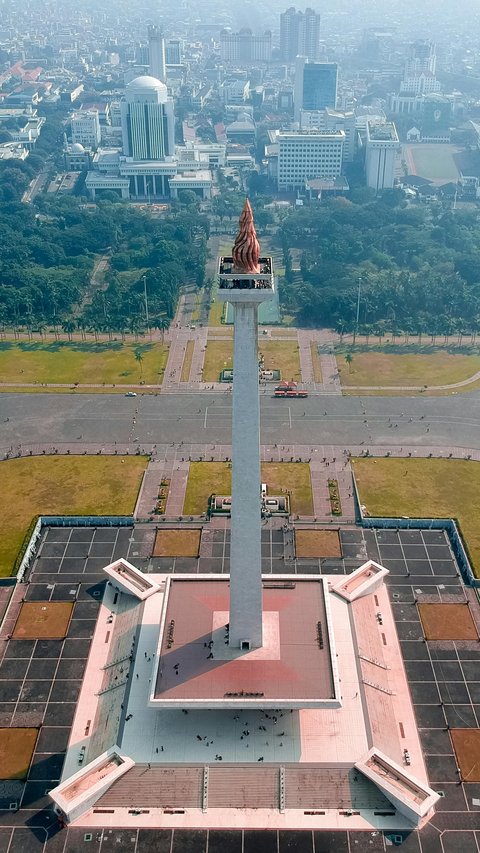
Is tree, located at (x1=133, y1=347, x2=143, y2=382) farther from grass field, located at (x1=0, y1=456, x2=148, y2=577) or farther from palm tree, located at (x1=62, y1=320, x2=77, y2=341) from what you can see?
grass field, located at (x1=0, y1=456, x2=148, y2=577)

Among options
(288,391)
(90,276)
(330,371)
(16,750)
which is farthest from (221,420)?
(90,276)

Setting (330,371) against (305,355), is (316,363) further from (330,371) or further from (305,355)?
(305,355)

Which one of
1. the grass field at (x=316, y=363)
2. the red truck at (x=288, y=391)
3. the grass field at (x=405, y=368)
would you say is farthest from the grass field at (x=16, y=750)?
the grass field at (x=405, y=368)

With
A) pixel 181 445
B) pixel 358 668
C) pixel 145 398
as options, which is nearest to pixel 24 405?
pixel 145 398

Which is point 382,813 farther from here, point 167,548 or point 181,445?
point 181,445

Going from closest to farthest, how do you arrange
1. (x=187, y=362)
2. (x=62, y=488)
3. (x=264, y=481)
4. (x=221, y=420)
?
(x=62, y=488), (x=264, y=481), (x=221, y=420), (x=187, y=362)

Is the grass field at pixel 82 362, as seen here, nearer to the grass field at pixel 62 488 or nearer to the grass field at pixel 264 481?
the grass field at pixel 62 488
